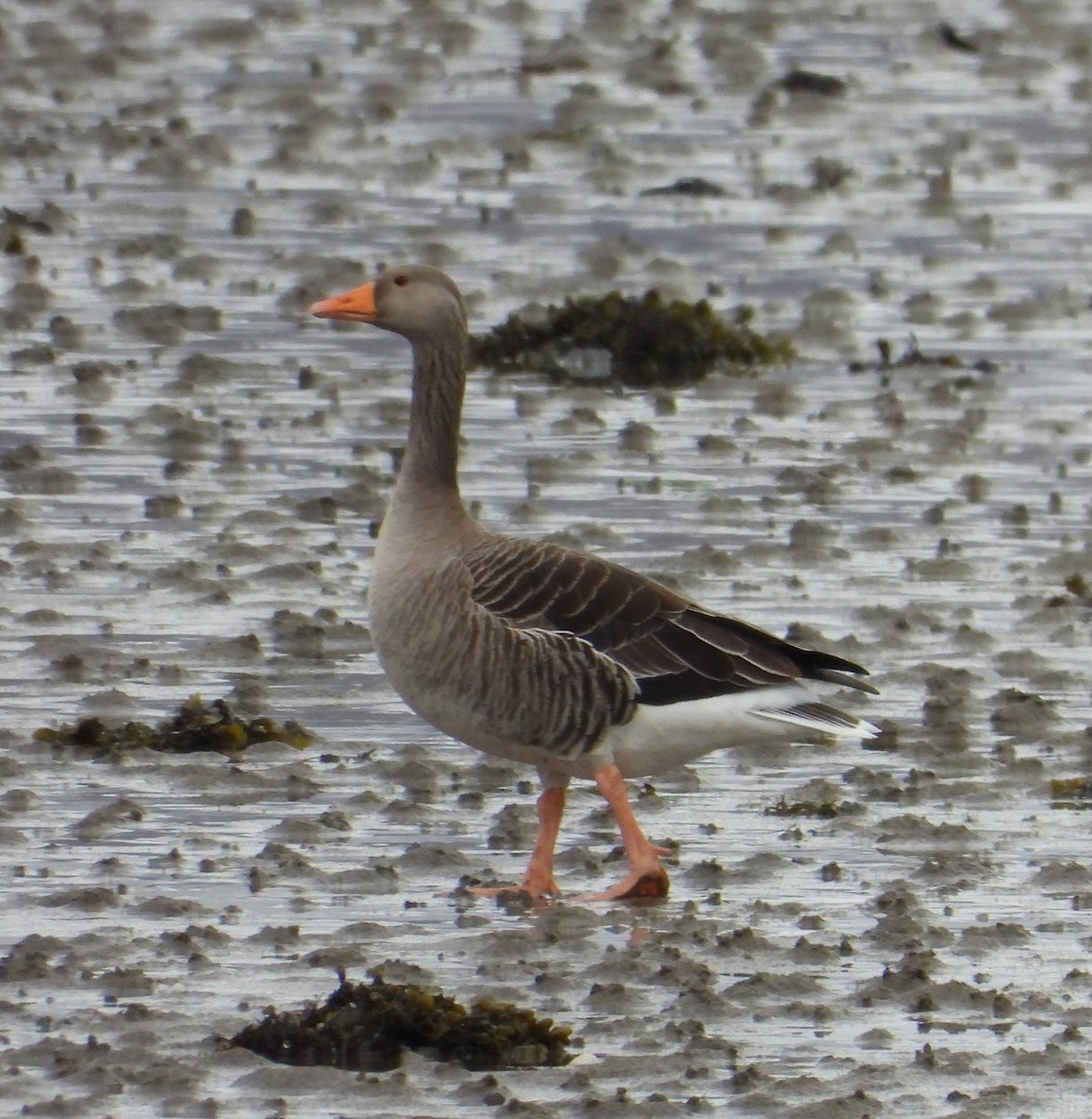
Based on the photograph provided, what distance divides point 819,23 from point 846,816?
81.0 ft

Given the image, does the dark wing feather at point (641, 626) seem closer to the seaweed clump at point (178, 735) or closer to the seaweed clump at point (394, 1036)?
the seaweed clump at point (178, 735)

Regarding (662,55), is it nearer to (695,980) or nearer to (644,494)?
(644,494)

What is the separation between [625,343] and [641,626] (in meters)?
9.29

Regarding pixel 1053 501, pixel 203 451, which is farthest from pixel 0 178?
pixel 1053 501

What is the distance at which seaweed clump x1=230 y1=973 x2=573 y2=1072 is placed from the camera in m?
9.48

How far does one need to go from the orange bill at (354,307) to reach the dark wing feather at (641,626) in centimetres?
125

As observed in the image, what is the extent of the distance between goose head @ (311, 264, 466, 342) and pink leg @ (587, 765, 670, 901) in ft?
6.92

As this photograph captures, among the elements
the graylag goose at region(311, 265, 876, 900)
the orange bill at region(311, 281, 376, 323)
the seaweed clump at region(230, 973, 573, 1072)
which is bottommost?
the seaweed clump at region(230, 973, 573, 1072)

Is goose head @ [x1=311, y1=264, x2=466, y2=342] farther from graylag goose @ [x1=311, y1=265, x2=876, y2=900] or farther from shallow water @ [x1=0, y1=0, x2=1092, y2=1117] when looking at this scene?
shallow water @ [x1=0, y1=0, x2=1092, y2=1117]

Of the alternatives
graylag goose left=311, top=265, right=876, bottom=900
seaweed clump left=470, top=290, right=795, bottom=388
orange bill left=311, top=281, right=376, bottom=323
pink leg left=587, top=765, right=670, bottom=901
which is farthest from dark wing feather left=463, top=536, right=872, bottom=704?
seaweed clump left=470, top=290, right=795, bottom=388

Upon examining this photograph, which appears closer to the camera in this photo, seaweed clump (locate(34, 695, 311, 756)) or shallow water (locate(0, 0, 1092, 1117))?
shallow water (locate(0, 0, 1092, 1117))

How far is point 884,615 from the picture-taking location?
15625mm

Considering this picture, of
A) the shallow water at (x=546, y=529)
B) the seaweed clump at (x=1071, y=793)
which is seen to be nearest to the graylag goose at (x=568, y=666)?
the shallow water at (x=546, y=529)

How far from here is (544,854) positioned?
1166 cm
